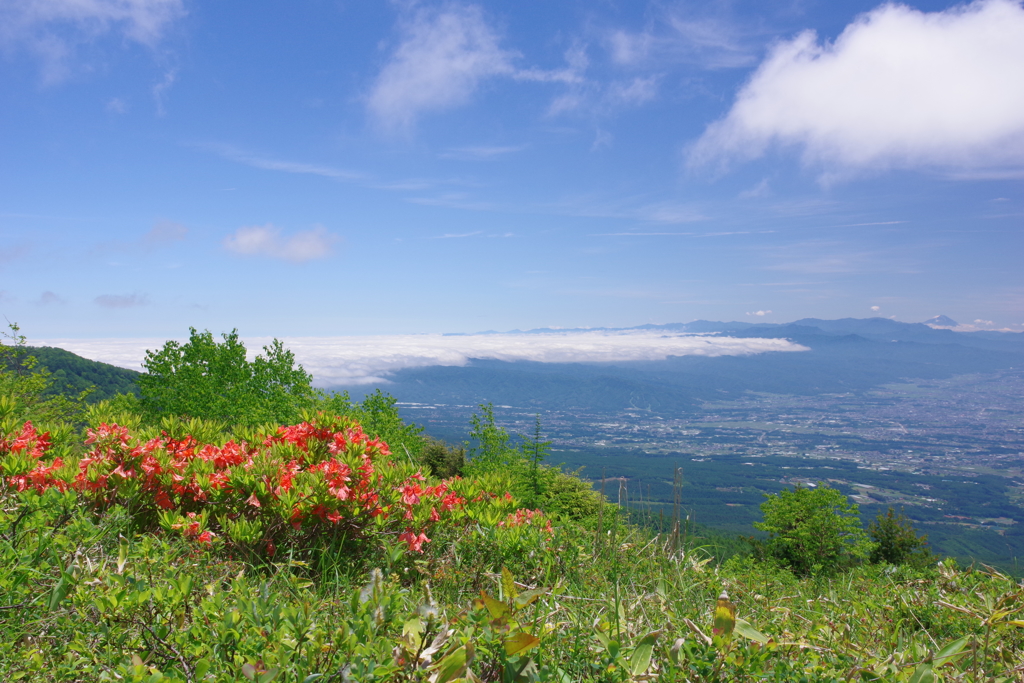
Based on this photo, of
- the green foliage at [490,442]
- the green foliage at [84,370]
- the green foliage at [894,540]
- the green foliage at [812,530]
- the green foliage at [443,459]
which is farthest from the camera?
the green foliage at [84,370]

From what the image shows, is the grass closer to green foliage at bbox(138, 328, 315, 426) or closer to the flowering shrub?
the flowering shrub

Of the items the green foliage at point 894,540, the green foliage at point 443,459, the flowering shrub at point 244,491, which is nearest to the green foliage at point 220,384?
the green foliage at point 443,459

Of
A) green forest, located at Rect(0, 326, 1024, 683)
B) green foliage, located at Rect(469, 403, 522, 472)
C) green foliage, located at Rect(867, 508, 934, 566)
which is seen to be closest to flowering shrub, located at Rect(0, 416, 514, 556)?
green forest, located at Rect(0, 326, 1024, 683)

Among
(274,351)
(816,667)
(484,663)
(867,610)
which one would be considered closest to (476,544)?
(484,663)

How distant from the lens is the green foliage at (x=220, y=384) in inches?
1176

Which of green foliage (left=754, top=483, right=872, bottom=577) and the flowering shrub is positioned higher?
the flowering shrub

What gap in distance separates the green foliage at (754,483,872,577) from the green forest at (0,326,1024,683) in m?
40.6

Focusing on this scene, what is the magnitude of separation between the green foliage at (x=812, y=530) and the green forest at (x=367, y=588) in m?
40.6

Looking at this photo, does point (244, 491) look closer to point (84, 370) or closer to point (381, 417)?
point (381, 417)

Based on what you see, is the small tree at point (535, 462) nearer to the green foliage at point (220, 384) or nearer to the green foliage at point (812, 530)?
the green foliage at point (220, 384)

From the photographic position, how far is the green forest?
5.98 ft

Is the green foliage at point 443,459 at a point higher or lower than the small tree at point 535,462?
lower

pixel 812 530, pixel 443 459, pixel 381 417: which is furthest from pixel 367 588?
pixel 812 530

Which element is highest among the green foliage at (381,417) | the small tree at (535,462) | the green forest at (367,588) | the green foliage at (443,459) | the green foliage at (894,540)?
the green forest at (367,588)
